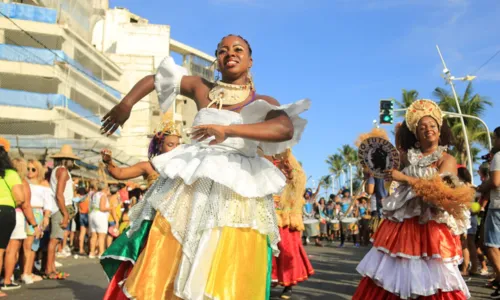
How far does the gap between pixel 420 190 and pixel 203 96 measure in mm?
2583

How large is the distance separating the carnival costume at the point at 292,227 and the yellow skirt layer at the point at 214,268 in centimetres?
449

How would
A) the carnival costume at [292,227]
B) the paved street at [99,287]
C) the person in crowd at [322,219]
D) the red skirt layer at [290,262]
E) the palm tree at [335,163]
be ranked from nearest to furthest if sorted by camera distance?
the paved street at [99,287] < the red skirt layer at [290,262] < the carnival costume at [292,227] < the person in crowd at [322,219] < the palm tree at [335,163]

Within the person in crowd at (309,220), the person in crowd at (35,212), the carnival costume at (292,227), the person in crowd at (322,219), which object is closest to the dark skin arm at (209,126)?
the carnival costume at (292,227)

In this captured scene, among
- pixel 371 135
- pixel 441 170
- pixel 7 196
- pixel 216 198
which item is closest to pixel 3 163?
pixel 7 196

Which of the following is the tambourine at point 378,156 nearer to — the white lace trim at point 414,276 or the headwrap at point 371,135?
the headwrap at point 371,135

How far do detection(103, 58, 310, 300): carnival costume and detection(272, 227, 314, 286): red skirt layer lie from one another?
4.23 meters

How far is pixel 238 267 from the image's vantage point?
3236 millimetres

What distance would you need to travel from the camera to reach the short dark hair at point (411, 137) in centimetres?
586

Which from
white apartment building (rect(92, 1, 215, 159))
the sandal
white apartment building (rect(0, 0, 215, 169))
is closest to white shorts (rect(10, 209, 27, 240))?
the sandal

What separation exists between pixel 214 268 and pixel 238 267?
6.2 inches

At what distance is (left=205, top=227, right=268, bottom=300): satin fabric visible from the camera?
10.3ft

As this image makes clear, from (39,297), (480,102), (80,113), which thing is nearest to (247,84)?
(39,297)

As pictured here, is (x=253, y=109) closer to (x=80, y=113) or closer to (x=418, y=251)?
(x=418, y=251)

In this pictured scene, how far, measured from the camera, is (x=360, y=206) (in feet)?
72.9
